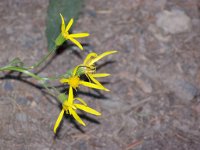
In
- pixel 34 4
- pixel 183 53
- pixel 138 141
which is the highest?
pixel 34 4

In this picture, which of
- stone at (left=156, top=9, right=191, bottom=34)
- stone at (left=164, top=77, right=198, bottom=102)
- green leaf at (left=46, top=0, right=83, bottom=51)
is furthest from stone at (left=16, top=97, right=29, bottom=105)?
stone at (left=156, top=9, right=191, bottom=34)

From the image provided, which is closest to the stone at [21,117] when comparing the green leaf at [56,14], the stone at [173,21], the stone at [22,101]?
the stone at [22,101]

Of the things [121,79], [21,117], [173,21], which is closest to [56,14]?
[121,79]

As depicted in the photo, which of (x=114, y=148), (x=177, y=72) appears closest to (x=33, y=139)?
(x=114, y=148)

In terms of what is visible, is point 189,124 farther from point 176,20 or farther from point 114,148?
point 176,20

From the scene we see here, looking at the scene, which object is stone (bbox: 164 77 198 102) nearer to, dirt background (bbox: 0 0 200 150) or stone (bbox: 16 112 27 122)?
dirt background (bbox: 0 0 200 150)

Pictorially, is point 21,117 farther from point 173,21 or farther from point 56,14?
point 173,21
